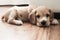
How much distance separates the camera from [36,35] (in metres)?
1.84

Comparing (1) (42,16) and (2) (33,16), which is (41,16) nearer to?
(1) (42,16)

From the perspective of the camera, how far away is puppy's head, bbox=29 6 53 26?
6.67 feet

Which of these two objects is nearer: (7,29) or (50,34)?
(50,34)

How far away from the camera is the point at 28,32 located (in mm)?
1920

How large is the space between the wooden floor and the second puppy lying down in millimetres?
64

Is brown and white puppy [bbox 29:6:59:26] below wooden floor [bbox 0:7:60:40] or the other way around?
the other way around

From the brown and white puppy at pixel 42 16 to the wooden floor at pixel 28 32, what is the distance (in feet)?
0.20

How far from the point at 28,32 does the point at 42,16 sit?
0.28 m

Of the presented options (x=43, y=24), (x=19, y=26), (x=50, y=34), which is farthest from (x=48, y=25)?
(x=19, y=26)

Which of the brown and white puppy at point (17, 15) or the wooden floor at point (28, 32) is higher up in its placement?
the brown and white puppy at point (17, 15)

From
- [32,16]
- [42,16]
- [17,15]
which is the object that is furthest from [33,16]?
[17,15]

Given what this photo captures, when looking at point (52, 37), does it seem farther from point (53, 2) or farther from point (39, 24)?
point (53, 2)

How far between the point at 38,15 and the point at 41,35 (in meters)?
0.31

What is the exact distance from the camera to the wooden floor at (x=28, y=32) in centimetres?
179
